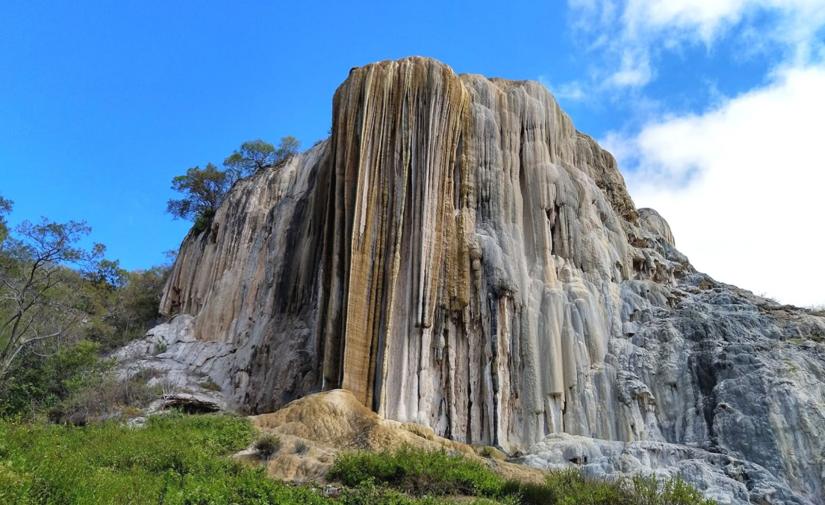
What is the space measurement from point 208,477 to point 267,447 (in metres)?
2.89

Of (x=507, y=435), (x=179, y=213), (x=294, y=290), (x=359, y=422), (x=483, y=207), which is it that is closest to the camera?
(x=359, y=422)

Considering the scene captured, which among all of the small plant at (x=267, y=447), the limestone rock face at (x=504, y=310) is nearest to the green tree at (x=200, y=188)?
the limestone rock face at (x=504, y=310)

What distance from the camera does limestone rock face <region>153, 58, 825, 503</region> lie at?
21344 millimetres

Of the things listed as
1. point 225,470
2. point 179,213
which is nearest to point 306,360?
point 225,470

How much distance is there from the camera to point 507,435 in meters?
21.7

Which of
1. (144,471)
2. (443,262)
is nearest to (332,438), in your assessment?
(144,471)

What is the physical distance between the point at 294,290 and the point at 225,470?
14.9 meters

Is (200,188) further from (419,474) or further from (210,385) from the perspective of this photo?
(419,474)

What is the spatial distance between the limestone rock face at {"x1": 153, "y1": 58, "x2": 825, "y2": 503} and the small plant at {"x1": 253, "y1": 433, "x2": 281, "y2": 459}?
13.8 feet

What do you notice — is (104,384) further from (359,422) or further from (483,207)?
(483,207)

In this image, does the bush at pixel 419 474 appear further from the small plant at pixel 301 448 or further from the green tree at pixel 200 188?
the green tree at pixel 200 188

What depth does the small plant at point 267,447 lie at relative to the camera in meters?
17.2

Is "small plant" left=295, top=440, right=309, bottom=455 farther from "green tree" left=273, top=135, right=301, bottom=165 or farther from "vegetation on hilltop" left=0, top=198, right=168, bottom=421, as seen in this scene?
"green tree" left=273, top=135, right=301, bottom=165

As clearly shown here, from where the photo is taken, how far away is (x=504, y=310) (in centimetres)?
2388
